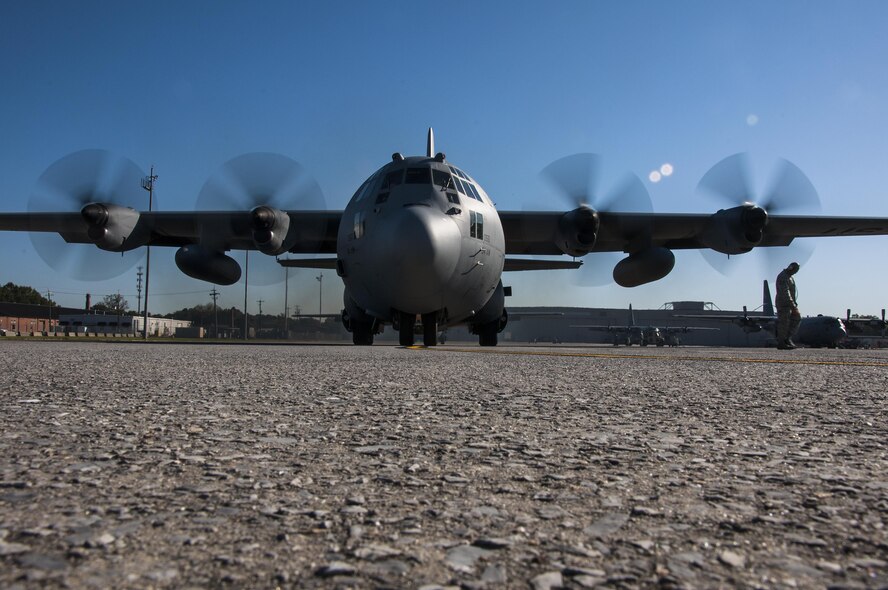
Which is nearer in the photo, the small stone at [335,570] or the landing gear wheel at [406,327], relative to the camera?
the small stone at [335,570]

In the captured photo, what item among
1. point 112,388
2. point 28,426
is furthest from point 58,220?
point 28,426

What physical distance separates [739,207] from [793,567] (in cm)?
1720

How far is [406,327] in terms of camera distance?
12.7 metres

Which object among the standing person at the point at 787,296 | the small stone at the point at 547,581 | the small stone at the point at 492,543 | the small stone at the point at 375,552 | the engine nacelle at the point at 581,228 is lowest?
the small stone at the point at 547,581

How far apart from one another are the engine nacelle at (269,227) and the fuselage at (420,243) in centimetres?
347

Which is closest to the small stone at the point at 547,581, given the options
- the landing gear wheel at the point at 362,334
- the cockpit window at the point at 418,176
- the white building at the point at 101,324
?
the cockpit window at the point at 418,176

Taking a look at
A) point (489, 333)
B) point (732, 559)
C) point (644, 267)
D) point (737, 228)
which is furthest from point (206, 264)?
point (732, 559)

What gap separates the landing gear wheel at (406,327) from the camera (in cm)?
1262

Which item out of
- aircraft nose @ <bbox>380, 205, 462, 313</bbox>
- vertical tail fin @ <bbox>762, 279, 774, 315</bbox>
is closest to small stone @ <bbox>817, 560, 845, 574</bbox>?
aircraft nose @ <bbox>380, 205, 462, 313</bbox>

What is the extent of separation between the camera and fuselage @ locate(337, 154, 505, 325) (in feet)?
34.9

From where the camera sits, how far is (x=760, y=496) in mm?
1506

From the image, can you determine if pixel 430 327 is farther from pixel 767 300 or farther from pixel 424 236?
pixel 767 300

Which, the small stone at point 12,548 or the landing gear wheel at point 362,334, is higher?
the landing gear wheel at point 362,334

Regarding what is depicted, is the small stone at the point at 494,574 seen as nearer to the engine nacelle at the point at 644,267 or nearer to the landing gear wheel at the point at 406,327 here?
the landing gear wheel at the point at 406,327
